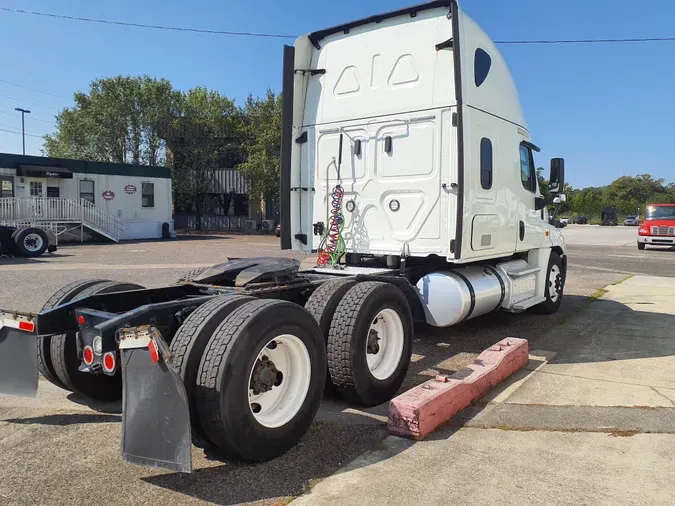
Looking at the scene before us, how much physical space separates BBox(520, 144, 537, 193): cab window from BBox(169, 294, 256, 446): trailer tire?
5608 millimetres

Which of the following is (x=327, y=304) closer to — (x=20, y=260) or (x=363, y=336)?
(x=363, y=336)

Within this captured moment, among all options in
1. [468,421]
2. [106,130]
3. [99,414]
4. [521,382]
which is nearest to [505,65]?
[521,382]

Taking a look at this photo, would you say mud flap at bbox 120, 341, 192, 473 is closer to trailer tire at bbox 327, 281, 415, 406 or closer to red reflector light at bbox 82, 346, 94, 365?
red reflector light at bbox 82, 346, 94, 365

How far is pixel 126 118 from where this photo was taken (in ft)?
124

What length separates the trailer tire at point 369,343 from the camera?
442 centimetres

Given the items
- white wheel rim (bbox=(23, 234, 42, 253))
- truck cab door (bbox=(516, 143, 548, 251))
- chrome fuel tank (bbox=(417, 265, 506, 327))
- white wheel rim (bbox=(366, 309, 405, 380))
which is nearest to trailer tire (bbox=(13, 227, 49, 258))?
white wheel rim (bbox=(23, 234, 42, 253))

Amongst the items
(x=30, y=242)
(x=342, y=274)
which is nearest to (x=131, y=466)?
(x=342, y=274)

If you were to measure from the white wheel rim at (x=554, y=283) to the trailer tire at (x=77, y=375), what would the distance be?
22.3 feet

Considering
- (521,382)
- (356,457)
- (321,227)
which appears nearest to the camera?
(356,457)

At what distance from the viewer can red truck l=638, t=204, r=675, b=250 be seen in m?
25.1

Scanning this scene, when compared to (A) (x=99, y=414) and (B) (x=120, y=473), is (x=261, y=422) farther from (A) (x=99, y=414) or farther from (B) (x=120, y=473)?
(A) (x=99, y=414)

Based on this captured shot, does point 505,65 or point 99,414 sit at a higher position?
point 505,65

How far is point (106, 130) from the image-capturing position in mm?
37375

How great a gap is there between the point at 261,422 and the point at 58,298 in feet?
6.84
